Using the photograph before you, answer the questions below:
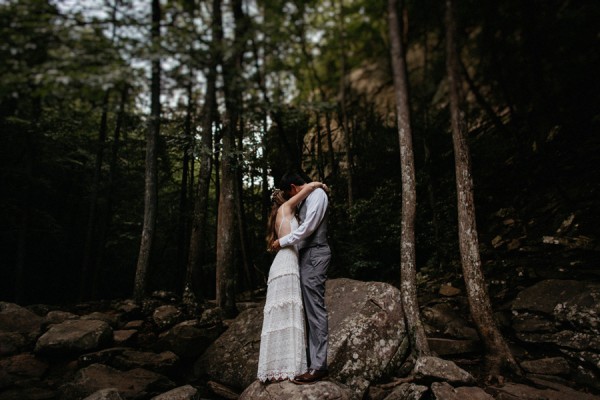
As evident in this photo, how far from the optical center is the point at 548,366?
4691 millimetres

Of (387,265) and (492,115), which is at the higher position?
(492,115)

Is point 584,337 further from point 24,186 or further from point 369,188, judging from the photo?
point 24,186

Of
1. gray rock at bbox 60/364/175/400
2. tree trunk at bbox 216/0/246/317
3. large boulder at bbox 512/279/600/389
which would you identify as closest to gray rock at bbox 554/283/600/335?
large boulder at bbox 512/279/600/389

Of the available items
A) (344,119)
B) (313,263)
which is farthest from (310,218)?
(344,119)

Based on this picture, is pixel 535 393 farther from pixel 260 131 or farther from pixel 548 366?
pixel 260 131

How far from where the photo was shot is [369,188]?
12.2m

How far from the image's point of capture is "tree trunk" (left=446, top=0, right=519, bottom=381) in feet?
15.8

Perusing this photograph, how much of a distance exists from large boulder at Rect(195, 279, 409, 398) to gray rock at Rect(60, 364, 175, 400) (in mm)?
745

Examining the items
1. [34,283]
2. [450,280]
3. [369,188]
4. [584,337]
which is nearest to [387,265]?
[450,280]

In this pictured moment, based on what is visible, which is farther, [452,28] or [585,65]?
[585,65]

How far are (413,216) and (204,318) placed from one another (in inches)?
188

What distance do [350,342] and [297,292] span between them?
1.55 metres

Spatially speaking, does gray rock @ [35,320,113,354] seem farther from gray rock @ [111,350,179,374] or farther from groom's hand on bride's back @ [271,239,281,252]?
groom's hand on bride's back @ [271,239,281,252]

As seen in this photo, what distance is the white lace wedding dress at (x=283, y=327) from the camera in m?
3.50
